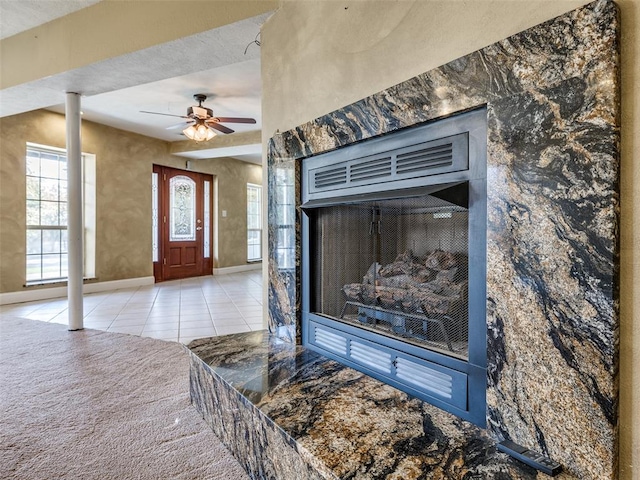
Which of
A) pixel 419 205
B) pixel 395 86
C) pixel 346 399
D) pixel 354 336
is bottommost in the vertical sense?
pixel 346 399

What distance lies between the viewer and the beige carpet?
1.45m

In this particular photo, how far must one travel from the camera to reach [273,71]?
2.19 m

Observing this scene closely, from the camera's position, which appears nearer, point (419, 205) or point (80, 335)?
point (419, 205)

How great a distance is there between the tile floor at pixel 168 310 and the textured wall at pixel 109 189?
50 centimetres

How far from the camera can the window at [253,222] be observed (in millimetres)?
8844

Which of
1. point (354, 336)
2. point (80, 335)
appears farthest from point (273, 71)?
point (80, 335)

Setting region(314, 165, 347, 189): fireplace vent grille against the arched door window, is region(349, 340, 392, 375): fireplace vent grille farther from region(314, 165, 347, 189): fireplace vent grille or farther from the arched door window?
the arched door window

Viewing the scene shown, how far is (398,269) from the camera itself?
1.53 meters

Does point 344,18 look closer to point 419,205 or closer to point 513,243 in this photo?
point 419,205

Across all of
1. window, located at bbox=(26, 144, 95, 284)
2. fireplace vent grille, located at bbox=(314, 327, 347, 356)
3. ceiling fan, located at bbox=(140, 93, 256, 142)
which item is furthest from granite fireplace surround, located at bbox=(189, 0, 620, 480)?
window, located at bbox=(26, 144, 95, 284)

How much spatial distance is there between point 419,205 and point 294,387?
82 cm

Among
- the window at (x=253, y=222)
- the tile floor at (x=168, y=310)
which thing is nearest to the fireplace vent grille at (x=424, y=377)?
the tile floor at (x=168, y=310)

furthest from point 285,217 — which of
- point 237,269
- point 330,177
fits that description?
point 237,269

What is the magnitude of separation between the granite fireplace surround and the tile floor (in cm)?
179
